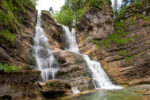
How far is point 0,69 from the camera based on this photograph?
642cm

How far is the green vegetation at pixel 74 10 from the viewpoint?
25984 millimetres

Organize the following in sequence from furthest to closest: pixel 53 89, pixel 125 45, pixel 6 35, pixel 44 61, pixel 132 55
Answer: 1. pixel 125 45
2. pixel 132 55
3. pixel 44 61
4. pixel 6 35
5. pixel 53 89

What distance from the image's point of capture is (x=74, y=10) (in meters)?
38.0

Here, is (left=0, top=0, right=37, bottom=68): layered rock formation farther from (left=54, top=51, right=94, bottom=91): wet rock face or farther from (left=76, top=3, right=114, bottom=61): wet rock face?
(left=76, top=3, right=114, bottom=61): wet rock face

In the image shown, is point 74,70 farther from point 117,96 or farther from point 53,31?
point 53,31

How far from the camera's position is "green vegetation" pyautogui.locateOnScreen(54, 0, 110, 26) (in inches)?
1023

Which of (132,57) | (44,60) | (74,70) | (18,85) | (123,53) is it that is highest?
(123,53)

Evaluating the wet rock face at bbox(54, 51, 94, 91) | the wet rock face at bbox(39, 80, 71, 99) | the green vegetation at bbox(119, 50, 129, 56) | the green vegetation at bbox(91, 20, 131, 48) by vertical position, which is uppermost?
the green vegetation at bbox(91, 20, 131, 48)

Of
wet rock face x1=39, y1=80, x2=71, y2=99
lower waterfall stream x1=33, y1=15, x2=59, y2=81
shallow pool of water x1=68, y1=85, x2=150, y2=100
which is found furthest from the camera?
lower waterfall stream x1=33, y1=15, x2=59, y2=81

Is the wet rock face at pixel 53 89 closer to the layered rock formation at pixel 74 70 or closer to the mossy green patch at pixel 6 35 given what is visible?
the layered rock formation at pixel 74 70

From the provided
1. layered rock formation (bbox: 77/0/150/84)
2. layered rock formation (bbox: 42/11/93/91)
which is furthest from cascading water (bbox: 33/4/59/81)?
layered rock formation (bbox: 77/0/150/84)

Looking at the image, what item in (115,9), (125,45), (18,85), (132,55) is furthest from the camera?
(115,9)

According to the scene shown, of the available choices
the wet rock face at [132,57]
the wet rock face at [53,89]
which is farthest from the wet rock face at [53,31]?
the wet rock face at [53,89]

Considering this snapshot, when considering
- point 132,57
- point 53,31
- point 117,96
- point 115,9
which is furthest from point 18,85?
point 115,9
